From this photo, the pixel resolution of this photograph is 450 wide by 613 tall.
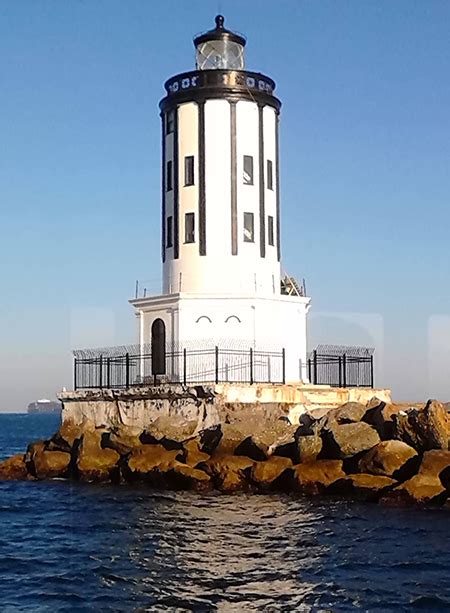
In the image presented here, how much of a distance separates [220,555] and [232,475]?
21.4ft

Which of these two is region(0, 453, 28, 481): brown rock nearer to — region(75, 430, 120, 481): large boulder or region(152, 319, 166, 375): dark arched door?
region(75, 430, 120, 481): large boulder

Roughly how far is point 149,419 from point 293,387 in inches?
161

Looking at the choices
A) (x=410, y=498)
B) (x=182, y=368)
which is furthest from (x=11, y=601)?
(x=182, y=368)

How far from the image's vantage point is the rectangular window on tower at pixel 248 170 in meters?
29.5

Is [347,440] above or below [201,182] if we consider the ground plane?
below

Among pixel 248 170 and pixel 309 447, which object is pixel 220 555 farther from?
pixel 248 170

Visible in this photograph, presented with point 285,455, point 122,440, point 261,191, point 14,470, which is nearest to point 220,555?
point 285,455

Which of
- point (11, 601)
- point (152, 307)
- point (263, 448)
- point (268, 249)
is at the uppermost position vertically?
point (268, 249)

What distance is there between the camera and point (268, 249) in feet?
98.6

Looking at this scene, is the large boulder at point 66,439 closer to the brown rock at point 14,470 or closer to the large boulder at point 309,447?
the brown rock at point 14,470

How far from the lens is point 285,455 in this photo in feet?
74.0

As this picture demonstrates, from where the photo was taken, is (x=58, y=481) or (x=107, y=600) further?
(x=58, y=481)

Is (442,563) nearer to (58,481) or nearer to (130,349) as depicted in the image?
(58,481)

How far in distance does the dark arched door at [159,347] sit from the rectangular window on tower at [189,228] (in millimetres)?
2702
